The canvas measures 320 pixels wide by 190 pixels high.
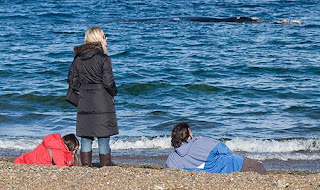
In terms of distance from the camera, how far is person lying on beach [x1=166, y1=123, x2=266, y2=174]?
235 inches

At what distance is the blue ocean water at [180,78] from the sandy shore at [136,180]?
9.87 feet

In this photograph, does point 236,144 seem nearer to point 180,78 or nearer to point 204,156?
point 204,156

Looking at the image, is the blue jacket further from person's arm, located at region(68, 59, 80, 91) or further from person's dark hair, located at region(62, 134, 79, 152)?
person's arm, located at region(68, 59, 80, 91)

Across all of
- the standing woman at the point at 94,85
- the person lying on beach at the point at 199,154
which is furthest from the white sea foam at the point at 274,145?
the standing woman at the point at 94,85

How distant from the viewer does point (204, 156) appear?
5.97 meters

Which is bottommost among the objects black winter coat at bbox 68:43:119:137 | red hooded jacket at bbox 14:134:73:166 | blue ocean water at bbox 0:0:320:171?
blue ocean water at bbox 0:0:320:171

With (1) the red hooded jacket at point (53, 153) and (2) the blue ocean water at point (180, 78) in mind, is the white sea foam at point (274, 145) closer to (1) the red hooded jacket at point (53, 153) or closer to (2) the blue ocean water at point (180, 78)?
(2) the blue ocean water at point (180, 78)

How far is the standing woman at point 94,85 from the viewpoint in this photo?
6.07 m

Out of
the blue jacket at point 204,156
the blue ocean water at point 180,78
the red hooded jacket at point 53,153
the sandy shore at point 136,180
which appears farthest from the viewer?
the blue ocean water at point 180,78

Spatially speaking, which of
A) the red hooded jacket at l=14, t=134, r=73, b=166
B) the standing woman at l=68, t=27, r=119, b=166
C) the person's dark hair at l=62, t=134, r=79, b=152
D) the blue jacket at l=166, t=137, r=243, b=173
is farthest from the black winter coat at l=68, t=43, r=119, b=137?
the blue jacket at l=166, t=137, r=243, b=173

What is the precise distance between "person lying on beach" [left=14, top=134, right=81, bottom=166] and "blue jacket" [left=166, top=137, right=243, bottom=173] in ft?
4.09

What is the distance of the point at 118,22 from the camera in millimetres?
25109

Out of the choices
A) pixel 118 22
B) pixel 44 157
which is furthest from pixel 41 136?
pixel 118 22

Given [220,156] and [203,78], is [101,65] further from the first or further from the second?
[203,78]
